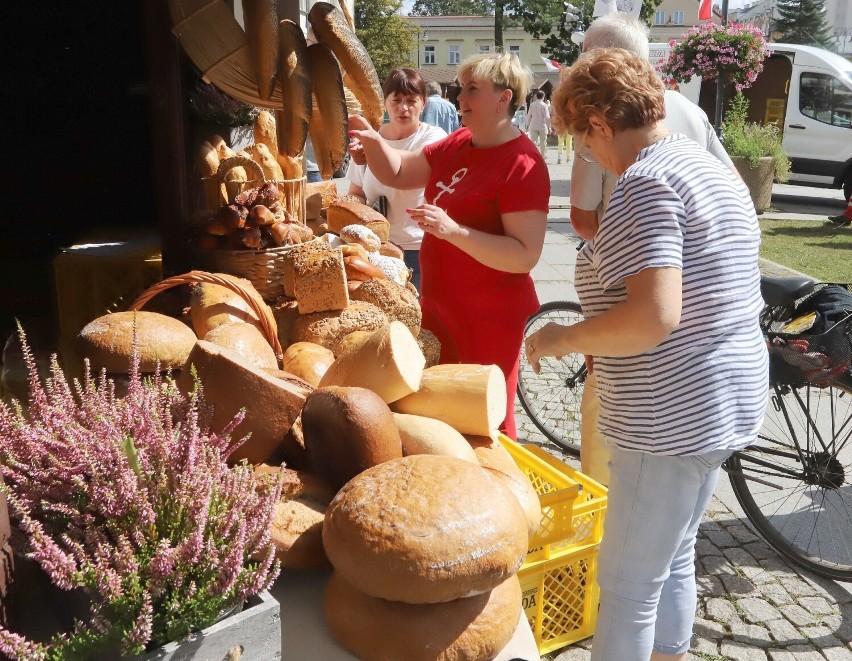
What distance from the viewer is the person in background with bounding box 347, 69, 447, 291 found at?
4.05 m

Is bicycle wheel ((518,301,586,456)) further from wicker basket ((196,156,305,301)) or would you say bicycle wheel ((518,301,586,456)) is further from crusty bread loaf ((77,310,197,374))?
crusty bread loaf ((77,310,197,374))

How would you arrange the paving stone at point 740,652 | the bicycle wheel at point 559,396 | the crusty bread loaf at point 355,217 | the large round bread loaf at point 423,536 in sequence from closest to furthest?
1. the large round bread loaf at point 423,536
2. the paving stone at point 740,652
3. the crusty bread loaf at point 355,217
4. the bicycle wheel at point 559,396

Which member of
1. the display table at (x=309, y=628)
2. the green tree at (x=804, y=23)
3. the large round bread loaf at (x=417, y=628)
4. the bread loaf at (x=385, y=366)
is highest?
the green tree at (x=804, y=23)

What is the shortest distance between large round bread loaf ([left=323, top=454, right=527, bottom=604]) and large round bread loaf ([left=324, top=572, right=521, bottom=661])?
4 cm

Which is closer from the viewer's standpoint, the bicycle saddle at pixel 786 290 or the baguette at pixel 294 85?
the baguette at pixel 294 85

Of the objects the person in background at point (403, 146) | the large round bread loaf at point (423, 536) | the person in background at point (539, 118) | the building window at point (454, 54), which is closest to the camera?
the large round bread loaf at point (423, 536)

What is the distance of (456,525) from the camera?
127cm

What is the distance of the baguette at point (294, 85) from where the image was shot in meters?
2.07

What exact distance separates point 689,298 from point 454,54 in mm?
68847

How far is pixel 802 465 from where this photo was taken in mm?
3182

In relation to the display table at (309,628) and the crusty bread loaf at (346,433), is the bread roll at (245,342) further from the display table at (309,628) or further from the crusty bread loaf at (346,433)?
the display table at (309,628)

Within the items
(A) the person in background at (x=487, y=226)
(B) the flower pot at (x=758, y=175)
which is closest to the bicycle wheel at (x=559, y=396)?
(A) the person in background at (x=487, y=226)

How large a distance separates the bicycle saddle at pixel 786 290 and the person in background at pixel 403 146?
1.71m

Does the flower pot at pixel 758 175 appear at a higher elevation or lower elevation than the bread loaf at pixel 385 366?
lower
